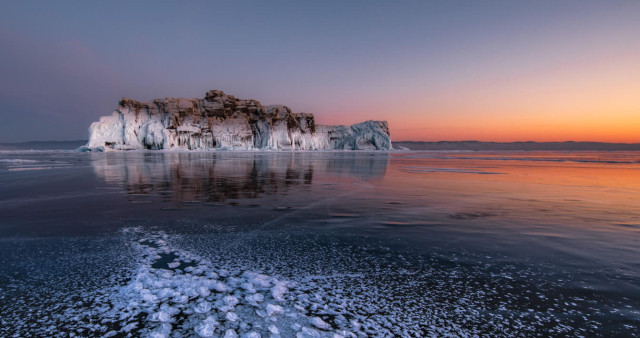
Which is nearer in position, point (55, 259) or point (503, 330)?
point (503, 330)

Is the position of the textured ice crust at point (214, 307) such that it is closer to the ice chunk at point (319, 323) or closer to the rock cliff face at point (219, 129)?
the ice chunk at point (319, 323)

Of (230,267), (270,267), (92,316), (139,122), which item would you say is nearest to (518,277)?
(270,267)

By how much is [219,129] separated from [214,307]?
79267 millimetres

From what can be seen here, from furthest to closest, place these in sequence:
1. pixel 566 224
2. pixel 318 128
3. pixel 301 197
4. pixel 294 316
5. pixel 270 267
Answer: pixel 318 128, pixel 301 197, pixel 566 224, pixel 270 267, pixel 294 316

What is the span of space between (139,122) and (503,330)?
7635 cm

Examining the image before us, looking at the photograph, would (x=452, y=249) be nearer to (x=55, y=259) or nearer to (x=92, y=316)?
(x=92, y=316)

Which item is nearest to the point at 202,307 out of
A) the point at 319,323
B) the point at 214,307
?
the point at 214,307

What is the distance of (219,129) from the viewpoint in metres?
76.5

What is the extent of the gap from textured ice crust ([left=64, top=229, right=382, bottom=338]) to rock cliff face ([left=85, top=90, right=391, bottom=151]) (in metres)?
66.7

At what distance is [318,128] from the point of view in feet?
314

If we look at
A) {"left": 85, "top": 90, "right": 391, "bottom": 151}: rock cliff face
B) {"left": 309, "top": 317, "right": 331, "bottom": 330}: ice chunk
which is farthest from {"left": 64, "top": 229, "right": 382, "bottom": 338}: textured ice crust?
{"left": 85, "top": 90, "right": 391, "bottom": 151}: rock cliff face

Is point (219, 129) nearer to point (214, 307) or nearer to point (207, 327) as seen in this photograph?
point (214, 307)

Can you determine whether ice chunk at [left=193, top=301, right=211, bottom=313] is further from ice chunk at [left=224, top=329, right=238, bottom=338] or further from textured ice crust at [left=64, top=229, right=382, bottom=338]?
ice chunk at [left=224, top=329, right=238, bottom=338]

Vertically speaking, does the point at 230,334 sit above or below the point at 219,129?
below
